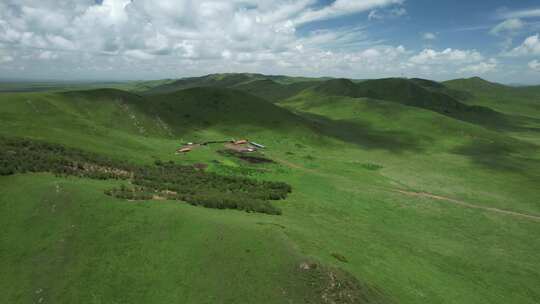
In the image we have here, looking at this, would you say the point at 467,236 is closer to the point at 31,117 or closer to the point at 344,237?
the point at 344,237

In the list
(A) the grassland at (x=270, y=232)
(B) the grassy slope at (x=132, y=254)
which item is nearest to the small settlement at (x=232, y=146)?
(A) the grassland at (x=270, y=232)

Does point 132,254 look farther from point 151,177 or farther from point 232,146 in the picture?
point 232,146

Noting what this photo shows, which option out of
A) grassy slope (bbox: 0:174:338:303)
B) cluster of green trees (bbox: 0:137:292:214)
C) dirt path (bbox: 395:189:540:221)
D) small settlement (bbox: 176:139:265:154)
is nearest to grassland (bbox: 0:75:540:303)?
grassy slope (bbox: 0:174:338:303)

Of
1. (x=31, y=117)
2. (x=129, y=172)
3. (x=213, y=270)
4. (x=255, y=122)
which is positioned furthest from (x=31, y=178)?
(x=255, y=122)

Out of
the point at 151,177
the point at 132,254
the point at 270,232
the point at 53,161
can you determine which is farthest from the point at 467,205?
the point at 53,161

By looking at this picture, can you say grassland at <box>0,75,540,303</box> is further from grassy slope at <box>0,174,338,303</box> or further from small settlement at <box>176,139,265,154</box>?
small settlement at <box>176,139,265,154</box>
